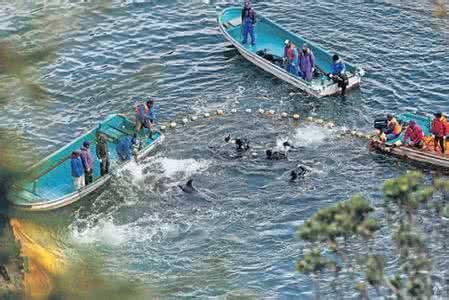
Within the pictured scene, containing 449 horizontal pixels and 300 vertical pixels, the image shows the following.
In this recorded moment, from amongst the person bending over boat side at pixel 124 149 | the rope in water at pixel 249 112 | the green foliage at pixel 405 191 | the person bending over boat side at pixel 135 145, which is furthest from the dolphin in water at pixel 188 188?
the green foliage at pixel 405 191

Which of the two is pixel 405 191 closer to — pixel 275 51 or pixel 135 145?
pixel 135 145

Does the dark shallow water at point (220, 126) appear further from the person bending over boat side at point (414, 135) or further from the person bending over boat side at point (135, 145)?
the person bending over boat side at point (414, 135)

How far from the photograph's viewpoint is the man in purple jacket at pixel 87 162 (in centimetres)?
2598

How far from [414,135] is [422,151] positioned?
2.40 feet

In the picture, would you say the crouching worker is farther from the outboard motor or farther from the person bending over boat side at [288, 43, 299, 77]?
the outboard motor

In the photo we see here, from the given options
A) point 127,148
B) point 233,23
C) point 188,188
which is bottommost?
point 188,188

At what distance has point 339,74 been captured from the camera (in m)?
32.7

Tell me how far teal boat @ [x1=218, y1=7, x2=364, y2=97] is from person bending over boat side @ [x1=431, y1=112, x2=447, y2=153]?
6.27 meters

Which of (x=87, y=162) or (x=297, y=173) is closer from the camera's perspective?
(x=87, y=162)

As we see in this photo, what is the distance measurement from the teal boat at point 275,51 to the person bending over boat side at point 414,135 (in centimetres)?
554

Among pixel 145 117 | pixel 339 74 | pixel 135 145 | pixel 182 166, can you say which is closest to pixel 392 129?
pixel 339 74

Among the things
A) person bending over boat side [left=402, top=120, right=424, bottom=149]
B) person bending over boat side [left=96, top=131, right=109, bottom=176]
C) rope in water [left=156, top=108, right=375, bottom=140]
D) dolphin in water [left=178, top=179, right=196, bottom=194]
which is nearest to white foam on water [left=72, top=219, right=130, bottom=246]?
person bending over boat side [left=96, top=131, right=109, bottom=176]

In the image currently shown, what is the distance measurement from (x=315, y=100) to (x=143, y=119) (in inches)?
339

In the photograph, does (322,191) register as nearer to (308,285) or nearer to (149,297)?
(308,285)
